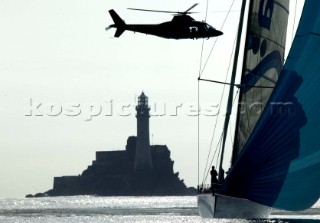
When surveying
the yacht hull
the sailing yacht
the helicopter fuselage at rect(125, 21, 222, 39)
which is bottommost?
the yacht hull

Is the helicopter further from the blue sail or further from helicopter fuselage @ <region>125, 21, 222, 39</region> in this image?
the blue sail

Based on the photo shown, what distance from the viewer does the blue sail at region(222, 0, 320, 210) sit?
114 feet

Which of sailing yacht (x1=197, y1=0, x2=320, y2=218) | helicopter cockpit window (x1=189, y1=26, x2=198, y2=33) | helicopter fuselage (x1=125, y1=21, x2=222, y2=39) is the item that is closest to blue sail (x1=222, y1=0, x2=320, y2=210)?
sailing yacht (x1=197, y1=0, x2=320, y2=218)

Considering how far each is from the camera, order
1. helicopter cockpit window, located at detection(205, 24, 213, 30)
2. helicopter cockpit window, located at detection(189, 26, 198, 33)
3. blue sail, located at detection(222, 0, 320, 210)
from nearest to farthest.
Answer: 1. blue sail, located at detection(222, 0, 320, 210)
2. helicopter cockpit window, located at detection(189, 26, 198, 33)
3. helicopter cockpit window, located at detection(205, 24, 213, 30)

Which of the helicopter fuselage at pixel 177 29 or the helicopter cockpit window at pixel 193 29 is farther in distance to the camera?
the helicopter cockpit window at pixel 193 29

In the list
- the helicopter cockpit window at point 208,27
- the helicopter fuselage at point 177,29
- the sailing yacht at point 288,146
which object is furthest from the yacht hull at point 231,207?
the helicopter cockpit window at point 208,27

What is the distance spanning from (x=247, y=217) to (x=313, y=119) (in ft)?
24.3

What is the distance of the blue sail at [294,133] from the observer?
3484 centimetres

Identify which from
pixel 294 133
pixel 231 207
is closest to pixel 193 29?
pixel 231 207

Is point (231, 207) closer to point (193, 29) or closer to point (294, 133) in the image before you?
point (294, 133)

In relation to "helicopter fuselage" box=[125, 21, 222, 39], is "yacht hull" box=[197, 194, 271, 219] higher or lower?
lower

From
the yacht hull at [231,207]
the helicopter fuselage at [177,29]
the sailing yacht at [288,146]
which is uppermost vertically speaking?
the helicopter fuselage at [177,29]

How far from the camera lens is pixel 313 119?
114ft

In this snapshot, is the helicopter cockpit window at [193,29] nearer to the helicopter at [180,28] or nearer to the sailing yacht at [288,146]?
the helicopter at [180,28]
